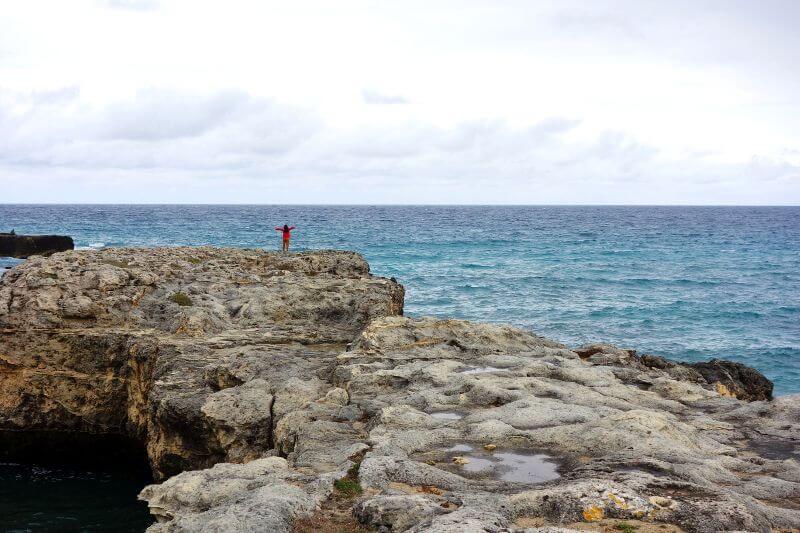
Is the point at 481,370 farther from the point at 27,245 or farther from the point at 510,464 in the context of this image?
the point at 27,245

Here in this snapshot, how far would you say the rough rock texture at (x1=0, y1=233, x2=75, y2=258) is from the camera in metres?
49.5

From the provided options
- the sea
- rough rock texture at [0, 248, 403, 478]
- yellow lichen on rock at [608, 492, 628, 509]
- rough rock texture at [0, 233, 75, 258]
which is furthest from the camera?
rough rock texture at [0, 233, 75, 258]

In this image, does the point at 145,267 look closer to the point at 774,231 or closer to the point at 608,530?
the point at 608,530

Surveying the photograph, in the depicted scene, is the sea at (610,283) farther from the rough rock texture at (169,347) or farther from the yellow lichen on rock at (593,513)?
the yellow lichen on rock at (593,513)

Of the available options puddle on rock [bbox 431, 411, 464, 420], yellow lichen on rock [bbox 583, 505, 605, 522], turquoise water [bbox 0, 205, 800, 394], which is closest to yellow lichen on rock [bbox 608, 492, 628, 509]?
yellow lichen on rock [bbox 583, 505, 605, 522]

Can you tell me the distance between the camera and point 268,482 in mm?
7973

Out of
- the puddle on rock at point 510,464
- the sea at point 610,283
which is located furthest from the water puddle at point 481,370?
the sea at point 610,283

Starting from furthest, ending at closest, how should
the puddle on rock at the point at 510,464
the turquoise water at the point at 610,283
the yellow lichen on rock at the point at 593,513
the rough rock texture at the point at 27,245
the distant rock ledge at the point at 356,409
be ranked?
the rough rock texture at the point at 27,245, the turquoise water at the point at 610,283, the puddle on rock at the point at 510,464, the distant rock ledge at the point at 356,409, the yellow lichen on rock at the point at 593,513

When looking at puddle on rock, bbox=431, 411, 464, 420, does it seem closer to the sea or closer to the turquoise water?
the sea

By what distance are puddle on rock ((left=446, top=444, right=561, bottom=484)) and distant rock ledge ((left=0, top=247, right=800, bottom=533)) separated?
0.04m

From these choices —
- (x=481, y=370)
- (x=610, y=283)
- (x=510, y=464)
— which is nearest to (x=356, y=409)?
(x=481, y=370)

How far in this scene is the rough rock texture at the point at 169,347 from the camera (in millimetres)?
12234

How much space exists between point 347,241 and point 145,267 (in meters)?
63.7

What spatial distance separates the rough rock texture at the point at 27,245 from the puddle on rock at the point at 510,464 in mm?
47260
